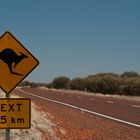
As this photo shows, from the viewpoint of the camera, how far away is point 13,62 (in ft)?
28.5

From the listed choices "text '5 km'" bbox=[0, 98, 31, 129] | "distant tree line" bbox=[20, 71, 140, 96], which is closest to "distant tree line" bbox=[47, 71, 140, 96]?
"distant tree line" bbox=[20, 71, 140, 96]

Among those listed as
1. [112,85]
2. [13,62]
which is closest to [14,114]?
[13,62]

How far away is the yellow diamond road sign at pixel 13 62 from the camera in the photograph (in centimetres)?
861

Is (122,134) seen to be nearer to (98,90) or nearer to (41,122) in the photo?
(41,122)

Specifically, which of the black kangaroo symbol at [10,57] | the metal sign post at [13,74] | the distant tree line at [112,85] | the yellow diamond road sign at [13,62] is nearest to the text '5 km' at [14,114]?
the metal sign post at [13,74]

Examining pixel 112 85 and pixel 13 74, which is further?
pixel 112 85

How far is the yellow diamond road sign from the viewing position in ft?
28.2

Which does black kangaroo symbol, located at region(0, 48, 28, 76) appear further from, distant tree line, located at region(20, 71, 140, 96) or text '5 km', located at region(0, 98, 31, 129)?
distant tree line, located at region(20, 71, 140, 96)

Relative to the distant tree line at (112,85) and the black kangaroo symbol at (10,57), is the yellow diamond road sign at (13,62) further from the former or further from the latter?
the distant tree line at (112,85)

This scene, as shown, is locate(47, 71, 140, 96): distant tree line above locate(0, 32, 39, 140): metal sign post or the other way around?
above

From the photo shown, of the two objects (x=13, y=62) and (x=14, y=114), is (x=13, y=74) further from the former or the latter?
(x=14, y=114)

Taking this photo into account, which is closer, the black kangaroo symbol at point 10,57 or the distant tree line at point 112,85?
the black kangaroo symbol at point 10,57

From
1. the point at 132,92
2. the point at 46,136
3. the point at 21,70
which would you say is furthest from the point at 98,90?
the point at 21,70

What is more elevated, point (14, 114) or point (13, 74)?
point (13, 74)
